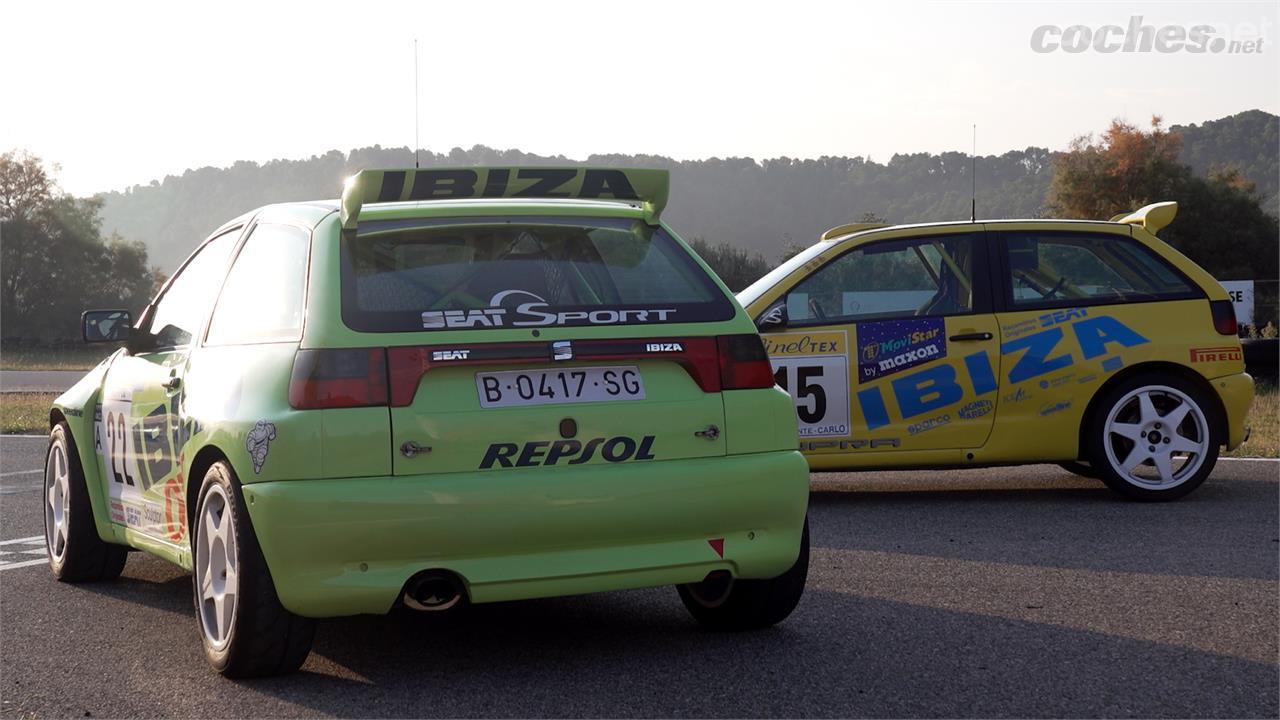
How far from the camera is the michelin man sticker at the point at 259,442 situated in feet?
15.0

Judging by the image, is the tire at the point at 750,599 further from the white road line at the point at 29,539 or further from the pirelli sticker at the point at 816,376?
the white road line at the point at 29,539

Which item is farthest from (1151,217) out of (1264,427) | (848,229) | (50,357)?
(50,357)

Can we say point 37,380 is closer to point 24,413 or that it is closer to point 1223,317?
point 24,413

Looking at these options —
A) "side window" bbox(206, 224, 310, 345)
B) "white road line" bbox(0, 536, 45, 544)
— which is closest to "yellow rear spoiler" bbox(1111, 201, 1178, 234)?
"side window" bbox(206, 224, 310, 345)

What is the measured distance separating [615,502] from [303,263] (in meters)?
1.33

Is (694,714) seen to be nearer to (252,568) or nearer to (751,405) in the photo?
(751,405)

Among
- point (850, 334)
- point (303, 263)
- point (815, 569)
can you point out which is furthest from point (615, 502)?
point (850, 334)

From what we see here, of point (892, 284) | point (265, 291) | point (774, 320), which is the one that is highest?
point (265, 291)

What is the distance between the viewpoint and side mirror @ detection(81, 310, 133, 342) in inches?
244

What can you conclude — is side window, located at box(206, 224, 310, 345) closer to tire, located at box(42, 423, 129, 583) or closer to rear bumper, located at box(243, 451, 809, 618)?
rear bumper, located at box(243, 451, 809, 618)

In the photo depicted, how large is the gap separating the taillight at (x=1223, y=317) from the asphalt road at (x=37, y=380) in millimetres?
24434

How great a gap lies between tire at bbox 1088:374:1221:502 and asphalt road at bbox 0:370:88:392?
24133 millimetres

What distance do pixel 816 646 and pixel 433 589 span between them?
1.40 meters

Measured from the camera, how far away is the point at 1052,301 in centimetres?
924
